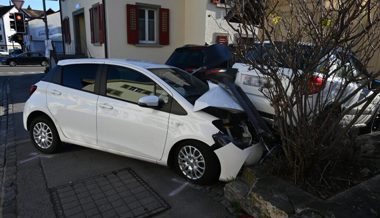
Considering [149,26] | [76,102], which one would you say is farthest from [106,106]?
[149,26]

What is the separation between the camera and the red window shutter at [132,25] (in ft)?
38.3

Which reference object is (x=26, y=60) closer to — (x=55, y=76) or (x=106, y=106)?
(x=55, y=76)

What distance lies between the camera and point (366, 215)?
101 inches

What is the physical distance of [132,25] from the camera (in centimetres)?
1182

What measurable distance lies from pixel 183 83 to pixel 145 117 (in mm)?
869

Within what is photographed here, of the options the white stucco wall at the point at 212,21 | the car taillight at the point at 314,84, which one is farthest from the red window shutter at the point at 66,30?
the car taillight at the point at 314,84

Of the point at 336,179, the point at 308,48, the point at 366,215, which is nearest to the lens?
the point at 366,215

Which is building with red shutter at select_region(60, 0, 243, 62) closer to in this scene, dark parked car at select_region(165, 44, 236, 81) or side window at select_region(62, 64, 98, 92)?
dark parked car at select_region(165, 44, 236, 81)

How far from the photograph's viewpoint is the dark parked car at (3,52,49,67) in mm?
27109

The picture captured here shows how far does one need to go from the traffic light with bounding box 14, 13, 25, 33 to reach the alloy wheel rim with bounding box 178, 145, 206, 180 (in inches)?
516

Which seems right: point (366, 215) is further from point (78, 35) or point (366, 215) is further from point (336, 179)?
point (78, 35)

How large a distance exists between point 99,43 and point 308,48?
11.0m

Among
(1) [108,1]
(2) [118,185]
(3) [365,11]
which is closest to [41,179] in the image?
(2) [118,185]

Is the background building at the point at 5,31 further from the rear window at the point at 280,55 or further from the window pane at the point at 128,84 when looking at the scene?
the rear window at the point at 280,55
